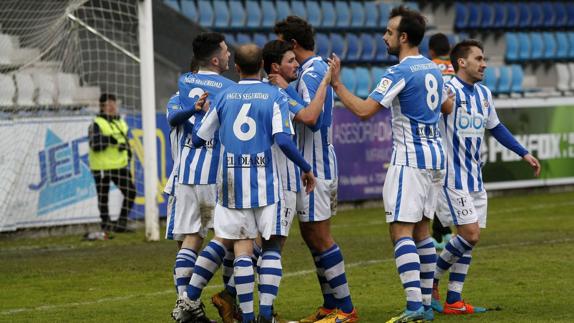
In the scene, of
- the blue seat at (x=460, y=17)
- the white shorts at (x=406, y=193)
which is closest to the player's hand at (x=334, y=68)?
the white shorts at (x=406, y=193)

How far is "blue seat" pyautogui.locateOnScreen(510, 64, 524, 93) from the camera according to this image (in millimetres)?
24878

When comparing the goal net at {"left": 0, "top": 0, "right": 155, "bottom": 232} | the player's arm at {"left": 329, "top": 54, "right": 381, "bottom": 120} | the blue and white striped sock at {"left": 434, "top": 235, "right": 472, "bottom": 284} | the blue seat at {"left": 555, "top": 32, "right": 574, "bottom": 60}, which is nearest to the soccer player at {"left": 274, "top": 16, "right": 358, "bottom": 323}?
the player's arm at {"left": 329, "top": 54, "right": 381, "bottom": 120}

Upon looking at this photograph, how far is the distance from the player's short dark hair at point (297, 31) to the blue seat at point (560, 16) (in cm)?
2102

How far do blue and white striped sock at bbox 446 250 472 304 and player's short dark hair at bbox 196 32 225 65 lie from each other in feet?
7.89

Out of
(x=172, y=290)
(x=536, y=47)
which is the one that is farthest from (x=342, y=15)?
(x=172, y=290)

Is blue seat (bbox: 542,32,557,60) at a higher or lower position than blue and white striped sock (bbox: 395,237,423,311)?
higher

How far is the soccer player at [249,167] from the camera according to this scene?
7398 millimetres

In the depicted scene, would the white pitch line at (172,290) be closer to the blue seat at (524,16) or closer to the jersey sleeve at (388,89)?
the jersey sleeve at (388,89)

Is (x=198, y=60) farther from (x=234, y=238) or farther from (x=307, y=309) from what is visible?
(x=307, y=309)

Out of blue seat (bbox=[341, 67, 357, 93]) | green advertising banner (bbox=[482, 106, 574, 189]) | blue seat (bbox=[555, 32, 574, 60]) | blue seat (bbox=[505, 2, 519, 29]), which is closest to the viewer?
green advertising banner (bbox=[482, 106, 574, 189])

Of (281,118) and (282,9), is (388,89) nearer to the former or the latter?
(281,118)

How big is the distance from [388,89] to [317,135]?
67cm

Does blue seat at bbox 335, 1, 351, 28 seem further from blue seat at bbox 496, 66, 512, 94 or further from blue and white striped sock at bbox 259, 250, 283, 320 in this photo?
blue and white striped sock at bbox 259, 250, 283, 320

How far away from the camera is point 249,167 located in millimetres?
7430
